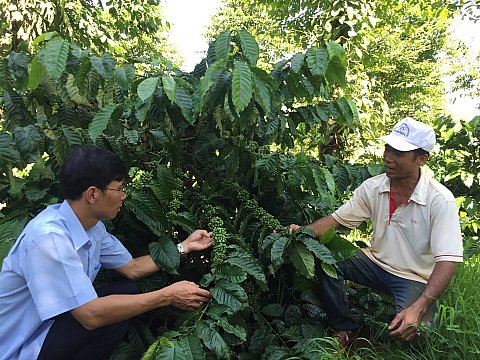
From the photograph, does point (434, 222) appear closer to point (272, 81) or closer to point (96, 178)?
point (272, 81)

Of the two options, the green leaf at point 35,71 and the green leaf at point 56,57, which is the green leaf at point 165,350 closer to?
the green leaf at point 56,57

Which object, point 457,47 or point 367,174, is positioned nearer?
point 367,174

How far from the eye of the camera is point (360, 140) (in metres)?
4.75

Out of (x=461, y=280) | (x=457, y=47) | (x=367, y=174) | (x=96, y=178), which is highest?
(x=457, y=47)

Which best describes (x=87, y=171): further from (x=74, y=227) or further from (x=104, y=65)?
(x=104, y=65)

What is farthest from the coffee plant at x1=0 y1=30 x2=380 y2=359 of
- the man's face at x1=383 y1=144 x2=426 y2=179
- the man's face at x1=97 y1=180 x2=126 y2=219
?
the man's face at x1=383 y1=144 x2=426 y2=179

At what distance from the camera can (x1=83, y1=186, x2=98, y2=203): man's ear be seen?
1.71 metres

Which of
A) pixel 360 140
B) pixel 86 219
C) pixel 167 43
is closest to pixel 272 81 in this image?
pixel 86 219

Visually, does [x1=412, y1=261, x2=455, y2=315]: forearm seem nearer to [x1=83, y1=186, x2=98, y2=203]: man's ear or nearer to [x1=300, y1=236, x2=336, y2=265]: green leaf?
[x1=300, y1=236, x2=336, y2=265]: green leaf

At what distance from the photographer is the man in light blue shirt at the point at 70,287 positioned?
1.57 metres

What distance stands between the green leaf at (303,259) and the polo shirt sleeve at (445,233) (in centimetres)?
57

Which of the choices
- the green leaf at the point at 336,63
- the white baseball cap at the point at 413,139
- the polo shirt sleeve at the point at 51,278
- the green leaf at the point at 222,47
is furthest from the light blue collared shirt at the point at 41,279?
the white baseball cap at the point at 413,139

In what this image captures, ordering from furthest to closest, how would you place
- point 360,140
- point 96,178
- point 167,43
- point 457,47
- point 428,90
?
point 167,43 < point 457,47 < point 428,90 < point 360,140 < point 96,178

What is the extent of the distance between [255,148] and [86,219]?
34.6 inches
